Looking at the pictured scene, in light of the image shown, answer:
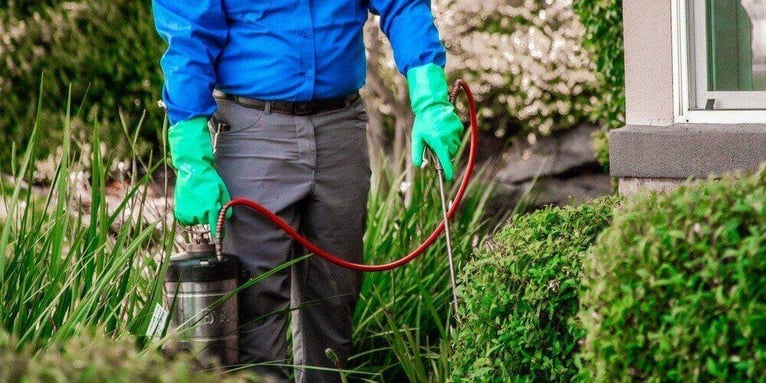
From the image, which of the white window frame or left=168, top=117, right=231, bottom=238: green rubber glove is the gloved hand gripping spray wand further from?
the white window frame

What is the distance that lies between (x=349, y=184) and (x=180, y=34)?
0.70m

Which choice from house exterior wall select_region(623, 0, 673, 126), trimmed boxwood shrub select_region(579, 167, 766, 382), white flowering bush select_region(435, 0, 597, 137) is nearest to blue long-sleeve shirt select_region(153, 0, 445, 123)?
house exterior wall select_region(623, 0, 673, 126)

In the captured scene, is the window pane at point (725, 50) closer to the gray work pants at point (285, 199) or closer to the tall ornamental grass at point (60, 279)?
the gray work pants at point (285, 199)

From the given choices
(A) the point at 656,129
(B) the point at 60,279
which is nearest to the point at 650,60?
(A) the point at 656,129

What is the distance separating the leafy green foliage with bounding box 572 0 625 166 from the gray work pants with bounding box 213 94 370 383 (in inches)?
63.5

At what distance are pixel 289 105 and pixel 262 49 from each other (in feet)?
0.60

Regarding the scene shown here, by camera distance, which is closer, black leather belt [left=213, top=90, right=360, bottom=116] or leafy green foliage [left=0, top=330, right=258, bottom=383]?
leafy green foliage [left=0, top=330, right=258, bottom=383]

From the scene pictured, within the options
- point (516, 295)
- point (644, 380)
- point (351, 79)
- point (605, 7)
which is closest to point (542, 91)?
point (605, 7)

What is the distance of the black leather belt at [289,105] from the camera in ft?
11.0

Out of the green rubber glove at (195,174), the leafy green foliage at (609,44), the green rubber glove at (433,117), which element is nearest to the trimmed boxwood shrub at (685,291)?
the green rubber glove at (433,117)

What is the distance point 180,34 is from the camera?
3201 millimetres

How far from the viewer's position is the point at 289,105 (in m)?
3.34

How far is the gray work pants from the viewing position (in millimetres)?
3330

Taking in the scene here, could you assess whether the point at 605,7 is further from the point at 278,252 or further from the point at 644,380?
the point at 644,380
